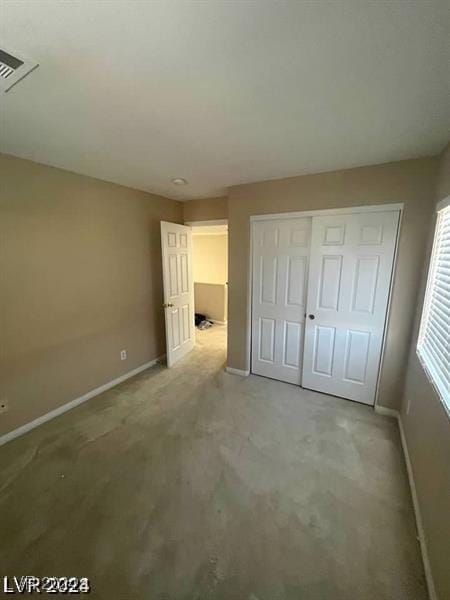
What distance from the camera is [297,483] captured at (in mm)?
1736

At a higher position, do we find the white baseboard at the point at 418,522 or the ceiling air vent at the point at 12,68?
the ceiling air vent at the point at 12,68

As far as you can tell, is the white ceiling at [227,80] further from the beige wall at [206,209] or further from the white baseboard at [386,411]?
the white baseboard at [386,411]

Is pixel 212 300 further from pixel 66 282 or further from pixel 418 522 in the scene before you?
pixel 418 522

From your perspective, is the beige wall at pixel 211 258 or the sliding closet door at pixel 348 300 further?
the beige wall at pixel 211 258

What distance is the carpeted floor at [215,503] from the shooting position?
123cm

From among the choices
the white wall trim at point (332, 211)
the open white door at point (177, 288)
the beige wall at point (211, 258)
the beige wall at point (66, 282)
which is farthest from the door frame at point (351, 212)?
the beige wall at point (211, 258)

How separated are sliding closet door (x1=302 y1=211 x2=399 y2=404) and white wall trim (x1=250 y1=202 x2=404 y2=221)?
0.05m

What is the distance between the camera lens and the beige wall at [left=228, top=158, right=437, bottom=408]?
214 cm

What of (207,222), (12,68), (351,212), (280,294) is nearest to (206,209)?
(207,222)

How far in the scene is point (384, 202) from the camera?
2246 millimetres

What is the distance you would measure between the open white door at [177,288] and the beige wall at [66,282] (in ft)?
0.87

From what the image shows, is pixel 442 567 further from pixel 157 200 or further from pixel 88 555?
pixel 157 200

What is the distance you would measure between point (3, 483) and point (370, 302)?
3.31 meters

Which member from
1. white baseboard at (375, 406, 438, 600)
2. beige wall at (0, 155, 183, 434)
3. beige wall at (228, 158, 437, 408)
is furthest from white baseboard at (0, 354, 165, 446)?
white baseboard at (375, 406, 438, 600)
